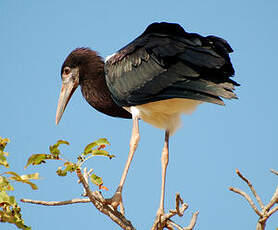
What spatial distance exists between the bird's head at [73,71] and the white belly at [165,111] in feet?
3.30

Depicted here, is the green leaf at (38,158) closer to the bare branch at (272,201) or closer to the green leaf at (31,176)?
the green leaf at (31,176)

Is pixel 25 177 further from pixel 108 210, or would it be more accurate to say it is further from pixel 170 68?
pixel 170 68

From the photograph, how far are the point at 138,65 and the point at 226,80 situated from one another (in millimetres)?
1099

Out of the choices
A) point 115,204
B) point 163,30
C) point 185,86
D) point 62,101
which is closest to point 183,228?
point 115,204

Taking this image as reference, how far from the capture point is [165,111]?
5973 mm

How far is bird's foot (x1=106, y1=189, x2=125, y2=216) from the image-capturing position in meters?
4.74

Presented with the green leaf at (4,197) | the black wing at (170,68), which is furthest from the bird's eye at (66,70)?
the green leaf at (4,197)

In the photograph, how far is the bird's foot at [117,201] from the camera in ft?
15.5

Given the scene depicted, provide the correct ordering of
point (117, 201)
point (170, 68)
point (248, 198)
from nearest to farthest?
point (248, 198), point (117, 201), point (170, 68)

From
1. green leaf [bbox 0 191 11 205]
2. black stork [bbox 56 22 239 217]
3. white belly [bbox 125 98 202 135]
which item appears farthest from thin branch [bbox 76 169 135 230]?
white belly [bbox 125 98 202 135]

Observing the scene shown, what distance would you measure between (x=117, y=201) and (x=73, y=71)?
249cm

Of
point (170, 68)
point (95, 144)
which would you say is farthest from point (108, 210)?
point (170, 68)

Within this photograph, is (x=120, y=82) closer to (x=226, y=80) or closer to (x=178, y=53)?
(x=178, y=53)

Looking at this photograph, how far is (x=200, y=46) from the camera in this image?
17.4 ft
